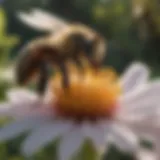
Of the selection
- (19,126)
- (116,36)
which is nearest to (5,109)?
(19,126)

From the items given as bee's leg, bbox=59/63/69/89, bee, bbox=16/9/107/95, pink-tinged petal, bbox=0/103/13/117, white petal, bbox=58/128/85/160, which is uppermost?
bee, bbox=16/9/107/95

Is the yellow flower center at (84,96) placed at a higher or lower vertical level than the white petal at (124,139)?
higher

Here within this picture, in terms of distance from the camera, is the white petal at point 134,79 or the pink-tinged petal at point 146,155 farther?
the white petal at point 134,79

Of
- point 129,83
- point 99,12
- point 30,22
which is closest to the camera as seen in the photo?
point 30,22

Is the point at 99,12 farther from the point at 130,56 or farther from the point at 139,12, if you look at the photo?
the point at 139,12

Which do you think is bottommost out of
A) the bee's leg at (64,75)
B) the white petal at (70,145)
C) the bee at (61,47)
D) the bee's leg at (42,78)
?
the white petal at (70,145)

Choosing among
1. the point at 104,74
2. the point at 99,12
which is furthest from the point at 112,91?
the point at 99,12

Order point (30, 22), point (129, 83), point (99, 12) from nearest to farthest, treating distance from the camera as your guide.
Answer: point (30, 22), point (129, 83), point (99, 12)

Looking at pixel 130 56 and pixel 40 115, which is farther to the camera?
pixel 130 56
